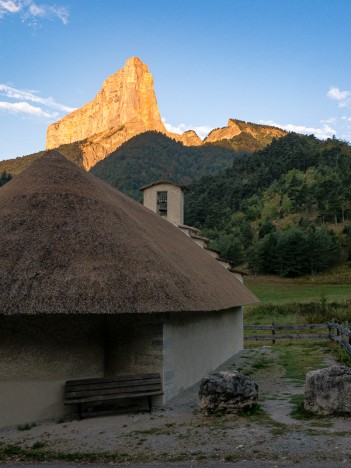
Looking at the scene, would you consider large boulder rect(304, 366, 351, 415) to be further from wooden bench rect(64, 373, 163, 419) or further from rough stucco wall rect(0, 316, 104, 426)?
rough stucco wall rect(0, 316, 104, 426)

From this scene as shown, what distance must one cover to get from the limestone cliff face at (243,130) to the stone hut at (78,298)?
17223cm

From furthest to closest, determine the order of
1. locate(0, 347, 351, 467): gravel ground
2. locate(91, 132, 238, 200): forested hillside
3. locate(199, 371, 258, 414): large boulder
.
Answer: locate(91, 132, 238, 200): forested hillside, locate(199, 371, 258, 414): large boulder, locate(0, 347, 351, 467): gravel ground

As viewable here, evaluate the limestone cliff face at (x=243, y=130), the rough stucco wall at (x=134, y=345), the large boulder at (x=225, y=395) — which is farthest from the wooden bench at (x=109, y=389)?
the limestone cliff face at (x=243, y=130)

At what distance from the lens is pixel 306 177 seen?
97.5 metres

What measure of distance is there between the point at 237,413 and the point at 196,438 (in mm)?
1742

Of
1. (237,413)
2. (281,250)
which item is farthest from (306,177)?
(237,413)

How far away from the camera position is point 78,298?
8648 millimetres

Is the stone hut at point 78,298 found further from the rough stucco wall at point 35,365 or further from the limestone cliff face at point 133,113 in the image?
the limestone cliff face at point 133,113

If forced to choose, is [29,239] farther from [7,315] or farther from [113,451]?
[113,451]

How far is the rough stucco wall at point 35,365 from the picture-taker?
29.6 feet

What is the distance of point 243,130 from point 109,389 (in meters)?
185

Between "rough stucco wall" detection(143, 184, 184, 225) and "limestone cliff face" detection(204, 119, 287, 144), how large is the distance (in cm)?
16016

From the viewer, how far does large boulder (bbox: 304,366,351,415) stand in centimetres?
863

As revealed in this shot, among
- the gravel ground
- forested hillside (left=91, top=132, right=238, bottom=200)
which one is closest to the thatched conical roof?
the gravel ground
